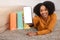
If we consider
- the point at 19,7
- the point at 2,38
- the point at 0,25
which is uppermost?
the point at 19,7

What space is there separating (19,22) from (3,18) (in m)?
0.21

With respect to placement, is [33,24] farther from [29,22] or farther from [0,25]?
[0,25]

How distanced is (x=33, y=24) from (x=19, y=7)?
32cm

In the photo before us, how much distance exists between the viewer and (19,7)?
2119 mm

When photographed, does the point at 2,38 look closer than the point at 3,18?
Yes

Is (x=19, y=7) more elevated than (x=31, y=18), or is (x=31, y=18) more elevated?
(x=19, y=7)

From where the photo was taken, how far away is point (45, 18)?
1748 mm

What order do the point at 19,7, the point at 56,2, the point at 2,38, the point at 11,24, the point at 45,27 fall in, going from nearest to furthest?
the point at 2,38 < the point at 45,27 < the point at 11,24 < the point at 19,7 < the point at 56,2

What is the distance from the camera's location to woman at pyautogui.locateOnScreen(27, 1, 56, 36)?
170cm

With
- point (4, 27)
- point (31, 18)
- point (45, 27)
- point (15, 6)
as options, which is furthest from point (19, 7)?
point (45, 27)

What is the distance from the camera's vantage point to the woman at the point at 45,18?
66.7 inches

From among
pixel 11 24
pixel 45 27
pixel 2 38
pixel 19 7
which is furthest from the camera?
pixel 19 7

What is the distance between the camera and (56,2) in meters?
2.30

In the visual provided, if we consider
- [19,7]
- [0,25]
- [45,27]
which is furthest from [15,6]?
[45,27]
